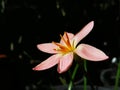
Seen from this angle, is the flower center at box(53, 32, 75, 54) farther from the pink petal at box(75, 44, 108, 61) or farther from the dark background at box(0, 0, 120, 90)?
the dark background at box(0, 0, 120, 90)

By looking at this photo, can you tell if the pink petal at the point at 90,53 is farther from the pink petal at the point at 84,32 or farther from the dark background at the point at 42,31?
the dark background at the point at 42,31

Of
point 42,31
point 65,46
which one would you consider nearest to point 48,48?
point 65,46

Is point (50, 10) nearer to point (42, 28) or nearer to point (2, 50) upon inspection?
point (42, 28)

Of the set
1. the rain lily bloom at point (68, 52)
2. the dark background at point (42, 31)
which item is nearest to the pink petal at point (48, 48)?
the rain lily bloom at point (68, 52)

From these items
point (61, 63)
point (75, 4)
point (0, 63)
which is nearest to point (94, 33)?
point (75, 4)

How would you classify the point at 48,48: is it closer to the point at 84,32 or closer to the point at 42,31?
the point at 84,32

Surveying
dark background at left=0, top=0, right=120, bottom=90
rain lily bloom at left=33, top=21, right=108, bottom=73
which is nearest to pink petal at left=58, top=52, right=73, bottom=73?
rain lily bloom at left=33, top=21, right=108, bottom=73

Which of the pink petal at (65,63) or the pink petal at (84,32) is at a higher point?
the pink petal at (84,32)
